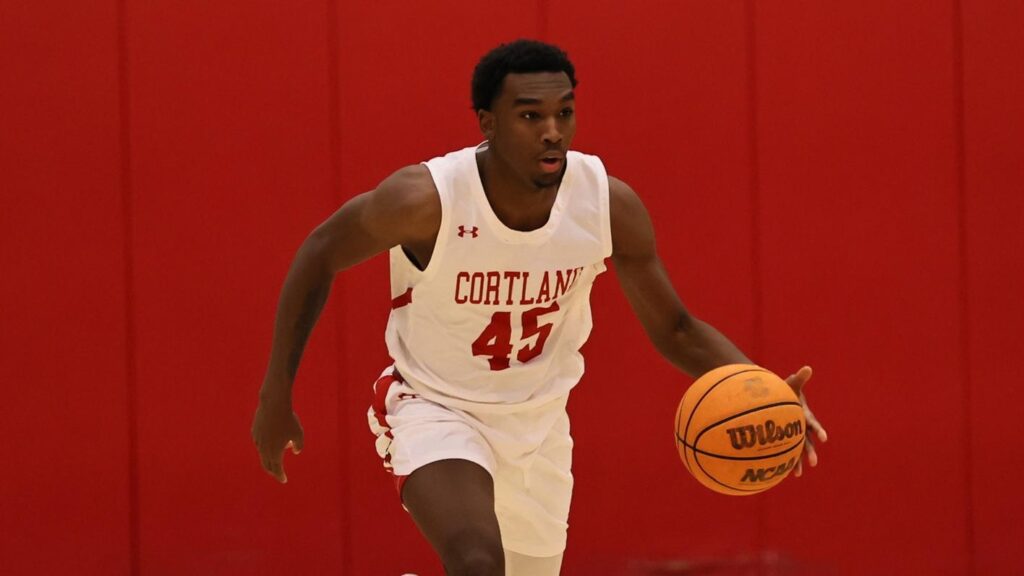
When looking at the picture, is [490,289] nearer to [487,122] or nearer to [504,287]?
[504,287]

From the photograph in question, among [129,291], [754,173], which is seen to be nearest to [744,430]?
[754,173]

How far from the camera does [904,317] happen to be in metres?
4.98

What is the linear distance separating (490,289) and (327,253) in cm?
42

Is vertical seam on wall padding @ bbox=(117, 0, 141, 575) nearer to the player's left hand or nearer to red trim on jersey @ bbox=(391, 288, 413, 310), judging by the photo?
red trim on jersey @ bbox=(391, 288, 413, 310)

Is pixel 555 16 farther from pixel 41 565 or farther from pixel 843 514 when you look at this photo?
pixel 41 565

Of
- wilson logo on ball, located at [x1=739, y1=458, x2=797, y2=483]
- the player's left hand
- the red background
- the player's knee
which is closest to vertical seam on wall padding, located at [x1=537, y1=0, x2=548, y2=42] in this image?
the red background

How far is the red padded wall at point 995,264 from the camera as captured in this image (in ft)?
16.2

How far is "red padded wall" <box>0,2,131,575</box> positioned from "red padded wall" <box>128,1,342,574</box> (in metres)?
0.10

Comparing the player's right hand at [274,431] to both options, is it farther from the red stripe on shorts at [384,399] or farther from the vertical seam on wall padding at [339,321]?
the vertical seam on wall padding at [339,321]

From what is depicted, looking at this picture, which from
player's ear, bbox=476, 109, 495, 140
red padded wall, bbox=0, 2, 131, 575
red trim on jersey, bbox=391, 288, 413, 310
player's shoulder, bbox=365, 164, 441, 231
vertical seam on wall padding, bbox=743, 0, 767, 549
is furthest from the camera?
vertical seam on wall padding, bbox=743, 0, 767, 549

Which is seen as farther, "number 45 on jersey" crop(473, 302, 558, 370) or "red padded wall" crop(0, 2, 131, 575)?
"red padded wall" crop(0, 2, 131, 575)

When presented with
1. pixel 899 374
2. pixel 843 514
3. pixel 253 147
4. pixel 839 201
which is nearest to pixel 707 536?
pixel 843 514

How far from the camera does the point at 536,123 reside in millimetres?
3400

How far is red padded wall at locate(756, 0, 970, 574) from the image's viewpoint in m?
4.91
